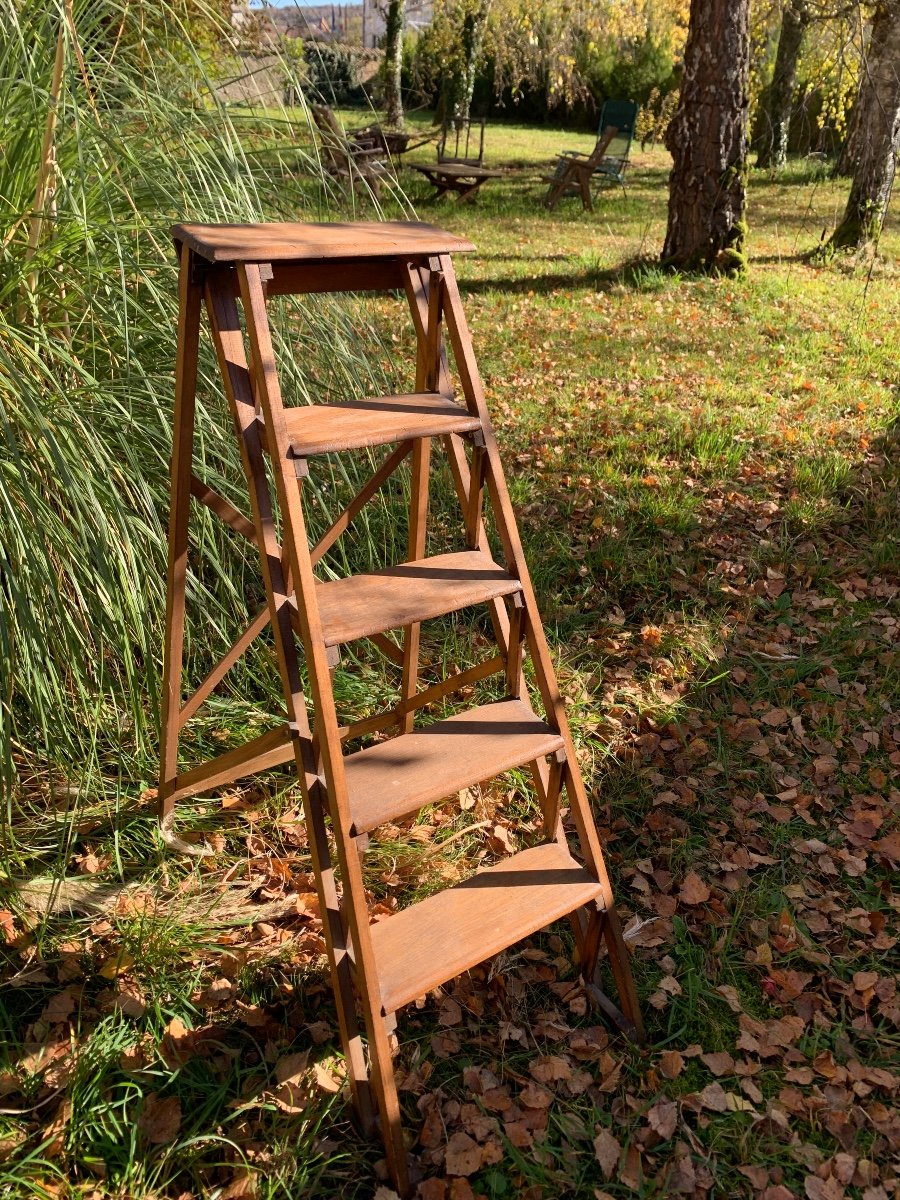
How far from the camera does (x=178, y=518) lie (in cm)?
219

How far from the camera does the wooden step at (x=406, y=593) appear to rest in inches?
71.2

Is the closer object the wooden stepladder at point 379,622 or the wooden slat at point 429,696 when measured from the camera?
the wooden stepladder at point 379,622

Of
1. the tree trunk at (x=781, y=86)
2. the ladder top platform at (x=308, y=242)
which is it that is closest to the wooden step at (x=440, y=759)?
the ladder top platform at (x=308, y=242)

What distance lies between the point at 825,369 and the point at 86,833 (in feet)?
17.7

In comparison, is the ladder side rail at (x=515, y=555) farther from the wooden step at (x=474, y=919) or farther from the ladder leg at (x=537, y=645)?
the wooden step at (x=474, y=919)

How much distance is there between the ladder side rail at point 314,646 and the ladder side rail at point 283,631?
0.10 meters

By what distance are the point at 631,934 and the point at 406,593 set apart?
119 cm

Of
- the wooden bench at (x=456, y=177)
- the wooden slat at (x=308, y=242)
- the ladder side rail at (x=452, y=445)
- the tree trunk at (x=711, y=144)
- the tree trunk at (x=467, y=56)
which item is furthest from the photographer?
the tree trunk at (x=467, y=56)

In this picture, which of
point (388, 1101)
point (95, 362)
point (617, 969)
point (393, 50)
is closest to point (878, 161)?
point (95, 362)

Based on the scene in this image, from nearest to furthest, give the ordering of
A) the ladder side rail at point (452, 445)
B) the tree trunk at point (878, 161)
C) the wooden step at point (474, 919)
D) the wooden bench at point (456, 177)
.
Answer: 1. the wooden step at point (474, 919)
2. the ladder side rail at point (452, 445)
3. the tree trunk at point (878, 161)
4. the wooden bench at point (456, 177)

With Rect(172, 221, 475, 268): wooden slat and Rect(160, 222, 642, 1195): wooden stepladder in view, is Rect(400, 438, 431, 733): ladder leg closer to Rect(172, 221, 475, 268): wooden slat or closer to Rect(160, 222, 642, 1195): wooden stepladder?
Rect(160, 222, 642, 1195): wooden stepladder

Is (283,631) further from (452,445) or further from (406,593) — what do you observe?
(452,445)

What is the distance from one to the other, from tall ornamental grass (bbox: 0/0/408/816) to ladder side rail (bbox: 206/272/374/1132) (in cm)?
61

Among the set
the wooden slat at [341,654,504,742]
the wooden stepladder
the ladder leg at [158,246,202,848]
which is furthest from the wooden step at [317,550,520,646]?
the ladder leg at [158,246,202,848]
